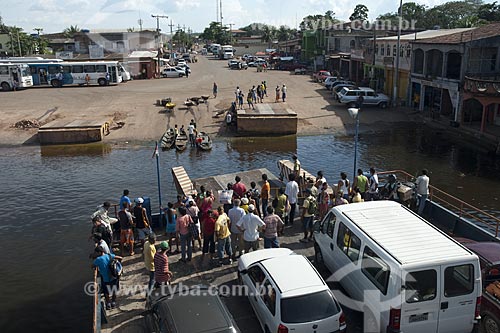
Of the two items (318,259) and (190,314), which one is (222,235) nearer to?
(318,259)

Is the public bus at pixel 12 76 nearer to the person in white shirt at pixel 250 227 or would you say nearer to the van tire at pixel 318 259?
the person in white shirt at pixel 250 227

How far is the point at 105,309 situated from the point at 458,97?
31.0 meters

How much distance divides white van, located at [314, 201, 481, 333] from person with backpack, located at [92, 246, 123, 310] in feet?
17.3

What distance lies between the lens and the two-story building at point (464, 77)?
3033 centimetres

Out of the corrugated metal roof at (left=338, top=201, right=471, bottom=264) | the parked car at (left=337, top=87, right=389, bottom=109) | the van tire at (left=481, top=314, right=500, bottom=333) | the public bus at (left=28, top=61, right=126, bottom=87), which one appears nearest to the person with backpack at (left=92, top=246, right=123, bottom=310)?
the corrugated metal roof at (left=338, top=201, right=471, bottom=264)

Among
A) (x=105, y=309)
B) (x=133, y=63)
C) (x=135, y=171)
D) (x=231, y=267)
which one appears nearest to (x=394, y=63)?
(x=135, y=171)

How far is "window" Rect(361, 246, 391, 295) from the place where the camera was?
8.14m

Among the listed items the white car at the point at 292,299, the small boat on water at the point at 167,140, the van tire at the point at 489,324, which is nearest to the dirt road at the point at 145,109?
the small boat on water at the point at 167,140

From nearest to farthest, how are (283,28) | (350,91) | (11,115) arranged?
(11,115)
(350,91)
(283,28)

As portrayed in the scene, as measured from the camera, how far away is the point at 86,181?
24.3m

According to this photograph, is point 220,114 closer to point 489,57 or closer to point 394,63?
point 394,63

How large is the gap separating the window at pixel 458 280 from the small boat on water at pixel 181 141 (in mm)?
23920

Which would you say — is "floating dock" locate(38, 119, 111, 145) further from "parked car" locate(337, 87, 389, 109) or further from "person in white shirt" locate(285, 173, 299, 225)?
"person in white shirt" locate(285, 173, 299, 225)

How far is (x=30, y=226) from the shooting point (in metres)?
18.2
